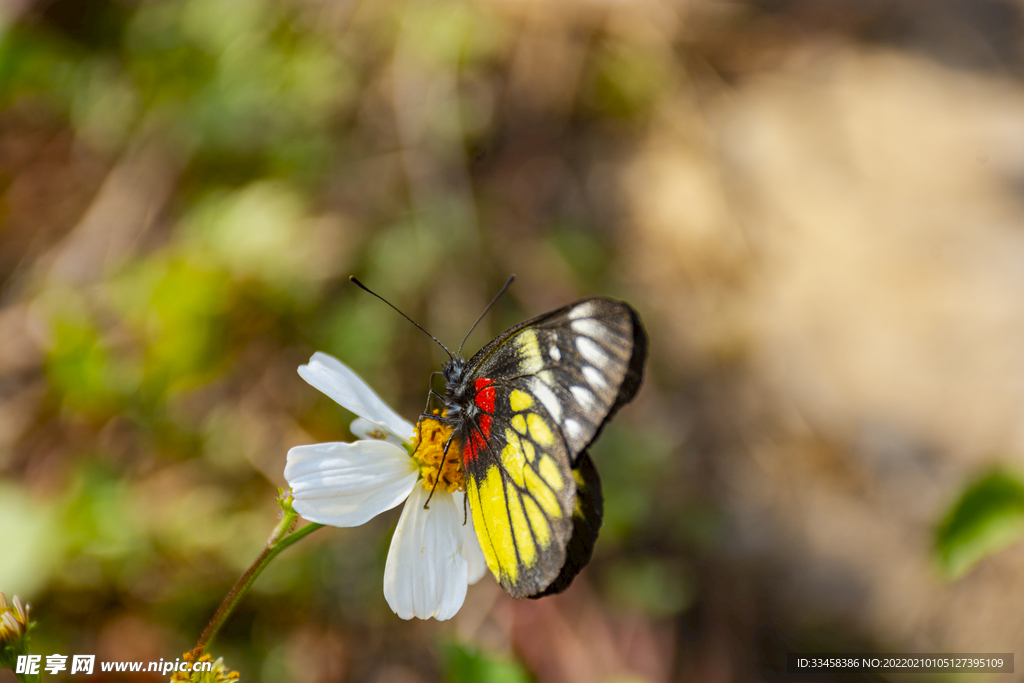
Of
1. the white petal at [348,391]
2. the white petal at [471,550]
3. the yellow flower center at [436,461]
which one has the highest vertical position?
the white petal at [348,391]

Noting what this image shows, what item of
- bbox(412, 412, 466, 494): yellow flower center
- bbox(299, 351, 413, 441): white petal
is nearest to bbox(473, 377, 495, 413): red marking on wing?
bbox(412, 412, 466, 494): yellow flower center

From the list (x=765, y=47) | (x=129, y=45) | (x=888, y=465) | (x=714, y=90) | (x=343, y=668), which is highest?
(x=765, y=47)

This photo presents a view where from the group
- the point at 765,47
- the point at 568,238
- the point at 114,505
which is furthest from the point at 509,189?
the point at 114,505

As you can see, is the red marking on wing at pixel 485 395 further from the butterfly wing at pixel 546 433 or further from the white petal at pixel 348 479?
the white petal at pixel 348 479

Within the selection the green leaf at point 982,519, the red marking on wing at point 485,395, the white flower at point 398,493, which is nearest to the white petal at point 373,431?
the white flower at point 398,493

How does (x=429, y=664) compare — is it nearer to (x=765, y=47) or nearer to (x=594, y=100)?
(x=594, y=100)

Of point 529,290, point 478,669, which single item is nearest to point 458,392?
point 478,669
